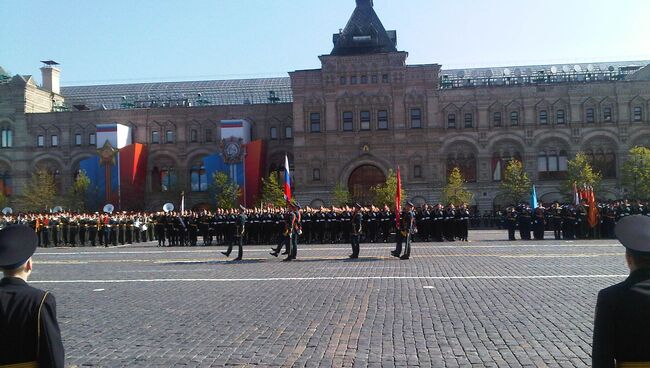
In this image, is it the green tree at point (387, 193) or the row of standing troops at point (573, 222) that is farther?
the green tree at point (387, 193)

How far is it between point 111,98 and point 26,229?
3072 inches

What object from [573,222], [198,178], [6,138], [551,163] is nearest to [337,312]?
[573,222]

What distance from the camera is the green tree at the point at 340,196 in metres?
57.0

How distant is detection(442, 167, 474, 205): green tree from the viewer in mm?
55719

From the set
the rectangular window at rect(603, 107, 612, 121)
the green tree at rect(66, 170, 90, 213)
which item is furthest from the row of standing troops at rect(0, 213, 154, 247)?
the rectangular window at rect(603, 107, 612, 121)

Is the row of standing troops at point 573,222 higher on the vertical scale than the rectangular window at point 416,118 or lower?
lower

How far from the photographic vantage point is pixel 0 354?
13.6ft

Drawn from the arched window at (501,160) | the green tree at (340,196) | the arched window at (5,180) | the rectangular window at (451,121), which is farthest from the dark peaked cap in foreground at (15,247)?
the arched window at (5,180)

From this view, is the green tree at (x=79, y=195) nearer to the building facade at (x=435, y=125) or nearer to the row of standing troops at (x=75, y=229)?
the building facade at (x=435, y=125)

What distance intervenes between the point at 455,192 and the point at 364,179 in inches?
381

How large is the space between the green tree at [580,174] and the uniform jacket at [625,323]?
173 ft

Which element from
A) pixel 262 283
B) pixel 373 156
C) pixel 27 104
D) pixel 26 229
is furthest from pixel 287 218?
pixel 27 104

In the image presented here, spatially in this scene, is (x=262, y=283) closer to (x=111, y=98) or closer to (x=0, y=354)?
(x=0, y=354)

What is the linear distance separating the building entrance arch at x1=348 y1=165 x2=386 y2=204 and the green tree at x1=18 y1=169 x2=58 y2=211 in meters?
27.9
